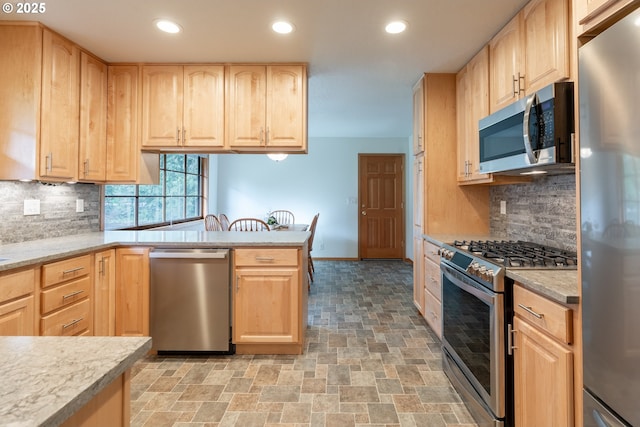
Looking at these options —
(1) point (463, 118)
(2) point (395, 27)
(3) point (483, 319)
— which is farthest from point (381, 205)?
(3) point (483, 319)

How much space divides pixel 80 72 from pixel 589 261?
340cm

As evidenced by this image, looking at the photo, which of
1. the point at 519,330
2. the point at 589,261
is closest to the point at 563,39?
the point at 589,261

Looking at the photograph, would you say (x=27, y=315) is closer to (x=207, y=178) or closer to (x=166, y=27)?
(x=166, y=27)

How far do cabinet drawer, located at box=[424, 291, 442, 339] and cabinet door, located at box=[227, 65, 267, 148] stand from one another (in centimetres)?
199

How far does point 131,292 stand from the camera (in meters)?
2.50

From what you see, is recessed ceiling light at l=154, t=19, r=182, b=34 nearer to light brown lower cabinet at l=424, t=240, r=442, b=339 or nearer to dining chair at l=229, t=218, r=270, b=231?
dining chair at l=229, t=218, r=270, b=231

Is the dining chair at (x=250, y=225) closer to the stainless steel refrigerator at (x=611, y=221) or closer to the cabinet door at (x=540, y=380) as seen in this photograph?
the cabinet door at (x=540, y=380)

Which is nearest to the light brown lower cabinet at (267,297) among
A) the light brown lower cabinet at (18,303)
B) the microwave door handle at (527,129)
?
the light brown lower cabinet at (18,303)

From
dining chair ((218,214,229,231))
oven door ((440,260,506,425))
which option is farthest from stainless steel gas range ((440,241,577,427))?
dining chair ((218,214,229,231))

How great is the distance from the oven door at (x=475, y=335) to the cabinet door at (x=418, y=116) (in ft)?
4.44

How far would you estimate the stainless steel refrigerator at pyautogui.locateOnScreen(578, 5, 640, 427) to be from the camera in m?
0.89

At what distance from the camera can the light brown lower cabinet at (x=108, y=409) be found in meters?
0.59

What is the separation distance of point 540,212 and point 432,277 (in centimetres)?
95

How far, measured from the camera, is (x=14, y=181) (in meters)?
2.30
